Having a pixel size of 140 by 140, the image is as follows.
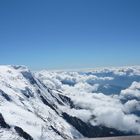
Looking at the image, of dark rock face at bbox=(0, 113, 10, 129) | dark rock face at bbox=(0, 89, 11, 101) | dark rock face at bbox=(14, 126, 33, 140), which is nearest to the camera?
dark rock face at bbox=(14, 126, 33, 140)

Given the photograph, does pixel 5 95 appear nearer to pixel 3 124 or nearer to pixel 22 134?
pixel 3 124

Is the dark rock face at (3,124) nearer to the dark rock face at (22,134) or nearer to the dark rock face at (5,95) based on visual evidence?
the dark rock face at (22,134)

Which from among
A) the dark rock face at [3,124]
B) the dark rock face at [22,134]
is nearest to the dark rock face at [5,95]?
→ the dark rock face at [3,124]

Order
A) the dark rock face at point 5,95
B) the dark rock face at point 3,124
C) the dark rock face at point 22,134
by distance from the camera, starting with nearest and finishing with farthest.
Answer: the dark rock face at point 22,134, the dark rock face at point 3,124, the dark rock face at point 5,95

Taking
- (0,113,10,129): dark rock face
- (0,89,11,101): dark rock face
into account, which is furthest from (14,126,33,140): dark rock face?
(0,89,11,101): dark rock face

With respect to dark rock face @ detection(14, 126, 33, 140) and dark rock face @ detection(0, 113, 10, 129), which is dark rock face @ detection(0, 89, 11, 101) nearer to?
dark rock face @ detection(0, 113, 10, 129)

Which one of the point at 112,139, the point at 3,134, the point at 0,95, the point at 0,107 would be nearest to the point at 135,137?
the point at 112,139

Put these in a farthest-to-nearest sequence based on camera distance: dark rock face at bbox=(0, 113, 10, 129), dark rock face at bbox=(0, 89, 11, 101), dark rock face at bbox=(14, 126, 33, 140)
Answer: dark rock face at bbox=(0, 89, 11, 101)
dark rock face at bbox=(0, 113, 10, 129)
dark rock face at bbox=(14, 126, 33, 140)

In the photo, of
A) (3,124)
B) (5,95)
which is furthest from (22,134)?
(5,95)

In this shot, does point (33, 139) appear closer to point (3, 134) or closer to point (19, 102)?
point (3, 134)

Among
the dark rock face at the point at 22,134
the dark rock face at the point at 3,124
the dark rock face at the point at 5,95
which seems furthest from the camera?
the dark rock face at the point at 5,95

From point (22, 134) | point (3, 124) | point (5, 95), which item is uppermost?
point (5, 95)
